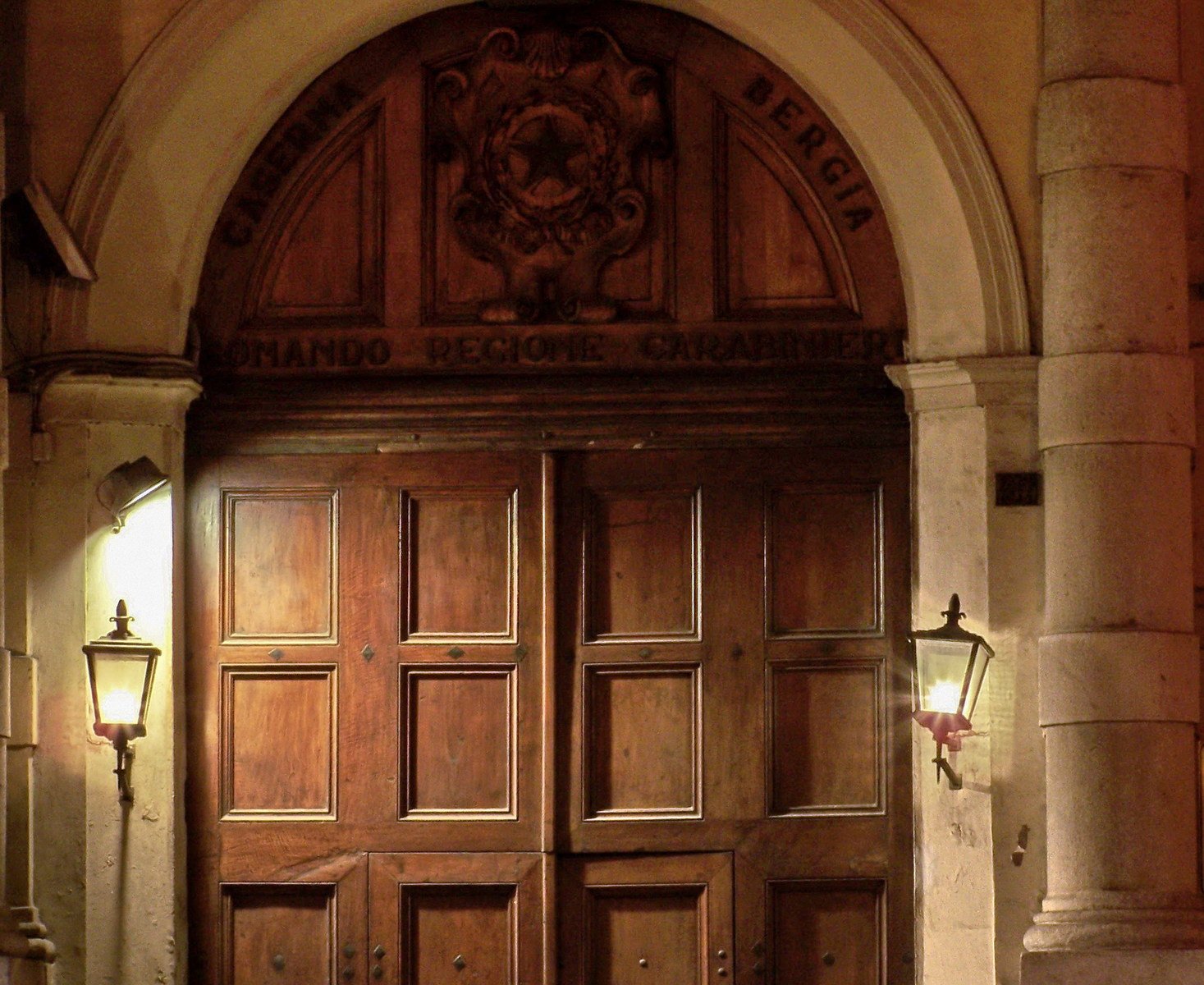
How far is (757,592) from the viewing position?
7.48 m

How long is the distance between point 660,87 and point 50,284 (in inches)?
93.5

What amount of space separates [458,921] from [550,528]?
150 cm

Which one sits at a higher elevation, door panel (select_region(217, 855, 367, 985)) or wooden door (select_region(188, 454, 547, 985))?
wooden door (select_region(188, 454, 547, 985))

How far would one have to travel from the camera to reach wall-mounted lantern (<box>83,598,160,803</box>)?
7062 mm

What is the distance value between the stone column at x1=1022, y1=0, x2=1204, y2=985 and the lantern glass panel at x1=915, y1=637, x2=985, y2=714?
28cm

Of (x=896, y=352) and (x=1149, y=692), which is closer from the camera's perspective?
(x=1149, y=692)

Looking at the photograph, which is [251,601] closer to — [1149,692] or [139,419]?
[139,419]

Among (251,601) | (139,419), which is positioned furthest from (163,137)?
(251,601)

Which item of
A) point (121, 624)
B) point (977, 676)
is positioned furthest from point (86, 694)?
point (977, 676)

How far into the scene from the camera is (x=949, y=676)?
22.7ft

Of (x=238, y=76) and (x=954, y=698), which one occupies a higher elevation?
(x=238, y=76)

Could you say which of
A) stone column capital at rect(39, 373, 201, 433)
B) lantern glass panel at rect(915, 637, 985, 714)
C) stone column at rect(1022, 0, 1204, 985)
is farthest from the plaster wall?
stone column at rect(1022, 0, 1204, 985)

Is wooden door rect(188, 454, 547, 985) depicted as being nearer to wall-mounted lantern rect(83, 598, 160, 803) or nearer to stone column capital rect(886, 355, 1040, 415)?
wall-mounted lantern rect(83, 598, 160, 803)

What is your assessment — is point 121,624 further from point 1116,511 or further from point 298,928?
point 1116,511
